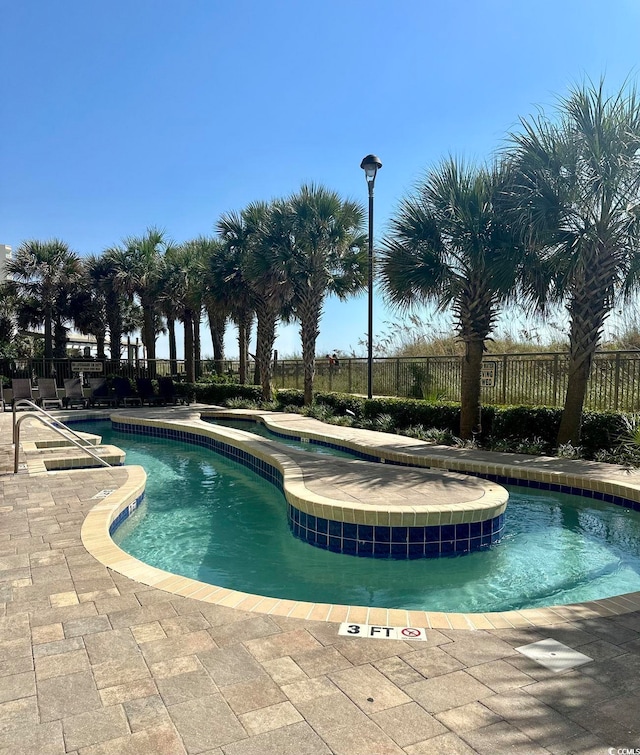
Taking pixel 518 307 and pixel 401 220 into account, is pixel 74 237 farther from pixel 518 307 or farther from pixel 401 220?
pixel 518 307

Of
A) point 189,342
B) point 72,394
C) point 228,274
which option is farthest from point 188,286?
point 72,394

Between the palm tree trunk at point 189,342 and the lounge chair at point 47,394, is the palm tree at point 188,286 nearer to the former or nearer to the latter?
the palm tree trunk at point 189,342

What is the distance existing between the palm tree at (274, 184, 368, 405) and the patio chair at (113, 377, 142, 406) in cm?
701

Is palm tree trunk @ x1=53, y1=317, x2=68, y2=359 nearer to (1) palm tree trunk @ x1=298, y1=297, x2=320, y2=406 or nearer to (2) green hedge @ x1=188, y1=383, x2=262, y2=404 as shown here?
(2) green hedge @ x1=188, y1=383, x2=262, y2=404

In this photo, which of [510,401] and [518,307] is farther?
[510,401]

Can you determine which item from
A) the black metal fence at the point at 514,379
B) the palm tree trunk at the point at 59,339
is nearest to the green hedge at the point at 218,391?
the black metal fence at the point at 514,379

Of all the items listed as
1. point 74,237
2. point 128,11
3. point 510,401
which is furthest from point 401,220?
point 74,237

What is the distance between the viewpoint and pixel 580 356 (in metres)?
9.25

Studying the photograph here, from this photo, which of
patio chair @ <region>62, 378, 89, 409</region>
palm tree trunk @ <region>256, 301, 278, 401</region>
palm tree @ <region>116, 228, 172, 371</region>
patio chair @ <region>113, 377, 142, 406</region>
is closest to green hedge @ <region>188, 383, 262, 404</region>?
palm tree trunk @ <region>256, 301, 278, 401</region>

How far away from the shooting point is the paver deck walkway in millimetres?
2076

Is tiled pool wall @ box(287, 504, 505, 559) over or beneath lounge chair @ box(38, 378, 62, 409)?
beneath

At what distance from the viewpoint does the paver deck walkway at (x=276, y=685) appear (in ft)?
6.81

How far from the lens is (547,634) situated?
9.73ft

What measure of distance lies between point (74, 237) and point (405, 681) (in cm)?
2667
